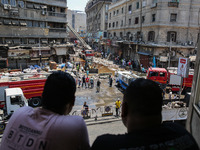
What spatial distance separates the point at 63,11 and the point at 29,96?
2597cm

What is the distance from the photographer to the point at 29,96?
52.2 feet

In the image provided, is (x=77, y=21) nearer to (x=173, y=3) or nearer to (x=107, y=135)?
(x=173, y=3)

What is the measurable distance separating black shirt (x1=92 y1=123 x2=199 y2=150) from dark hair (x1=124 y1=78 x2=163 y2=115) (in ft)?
0.71

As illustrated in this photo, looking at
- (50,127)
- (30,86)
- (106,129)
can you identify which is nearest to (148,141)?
(50,127)

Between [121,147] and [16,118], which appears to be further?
[16,118]

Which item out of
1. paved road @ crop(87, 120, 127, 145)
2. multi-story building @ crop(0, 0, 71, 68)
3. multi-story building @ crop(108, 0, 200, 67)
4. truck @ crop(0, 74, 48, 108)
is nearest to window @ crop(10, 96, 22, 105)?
truck @ crop(0, 74, 48, 108)

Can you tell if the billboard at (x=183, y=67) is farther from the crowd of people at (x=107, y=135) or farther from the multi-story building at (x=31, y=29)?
the multi-story building at (x=31, y=29)

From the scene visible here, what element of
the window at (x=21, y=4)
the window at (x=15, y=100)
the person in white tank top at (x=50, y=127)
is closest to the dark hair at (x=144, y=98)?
the person in white tank top at (x=50, y=127)

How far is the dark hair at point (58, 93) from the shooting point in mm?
2100

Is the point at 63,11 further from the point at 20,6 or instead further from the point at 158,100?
the point at 158,100

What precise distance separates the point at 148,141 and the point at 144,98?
1.49ft

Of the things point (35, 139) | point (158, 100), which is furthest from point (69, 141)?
point (158, 100)

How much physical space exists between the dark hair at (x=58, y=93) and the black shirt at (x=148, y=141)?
66 cm

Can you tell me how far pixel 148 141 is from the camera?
65.9 inches
